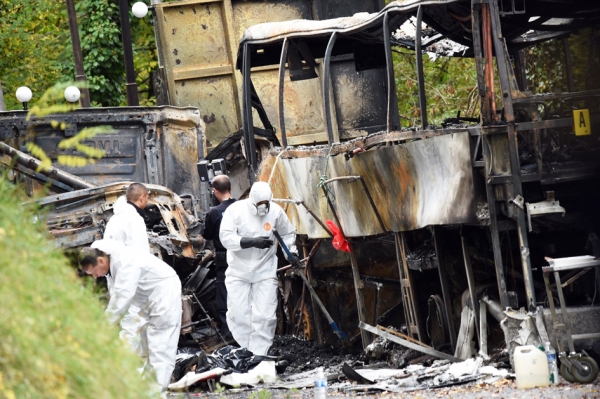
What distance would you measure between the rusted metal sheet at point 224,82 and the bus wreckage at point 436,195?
2.62 meters

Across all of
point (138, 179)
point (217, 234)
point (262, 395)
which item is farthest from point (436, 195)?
point (138, 179)

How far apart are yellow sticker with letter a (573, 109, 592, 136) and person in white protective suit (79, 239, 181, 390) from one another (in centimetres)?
Answer: 357

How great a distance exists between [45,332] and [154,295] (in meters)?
4.94

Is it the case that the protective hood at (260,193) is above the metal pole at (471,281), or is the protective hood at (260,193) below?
Result: above

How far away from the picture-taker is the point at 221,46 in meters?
18.7

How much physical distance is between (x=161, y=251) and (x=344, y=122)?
6.20 m

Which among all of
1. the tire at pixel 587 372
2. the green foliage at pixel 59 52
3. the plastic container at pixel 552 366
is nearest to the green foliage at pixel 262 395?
the plastic container at pixel 552 366

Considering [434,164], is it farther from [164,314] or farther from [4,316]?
[4,316]

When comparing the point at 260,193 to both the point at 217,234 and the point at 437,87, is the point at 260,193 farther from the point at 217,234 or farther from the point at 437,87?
the point at 437,87

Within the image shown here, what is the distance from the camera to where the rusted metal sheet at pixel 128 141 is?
15102 mm

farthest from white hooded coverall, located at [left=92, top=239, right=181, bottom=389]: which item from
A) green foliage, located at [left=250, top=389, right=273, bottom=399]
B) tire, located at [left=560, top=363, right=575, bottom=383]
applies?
tire, located at [left=560, top=363, right=575, bottom=383]

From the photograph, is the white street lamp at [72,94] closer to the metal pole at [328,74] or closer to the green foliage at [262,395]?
the metal pole at [328,74]

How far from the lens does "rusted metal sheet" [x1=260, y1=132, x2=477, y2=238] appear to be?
9.77 m

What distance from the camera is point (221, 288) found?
13219 mm
